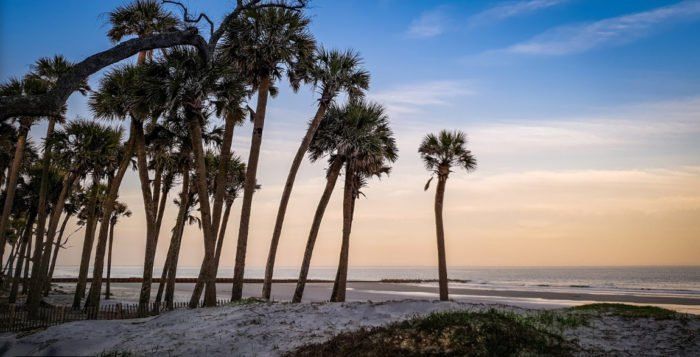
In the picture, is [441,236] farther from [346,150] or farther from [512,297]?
[512,297]

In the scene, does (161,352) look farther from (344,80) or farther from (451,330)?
(344,80)

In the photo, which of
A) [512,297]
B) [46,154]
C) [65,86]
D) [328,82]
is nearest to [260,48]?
[328,82]

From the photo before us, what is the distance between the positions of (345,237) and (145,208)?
12029 mm

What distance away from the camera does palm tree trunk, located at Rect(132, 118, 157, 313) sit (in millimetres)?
25281

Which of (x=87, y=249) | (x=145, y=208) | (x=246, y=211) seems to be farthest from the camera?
(x=87, y=249)

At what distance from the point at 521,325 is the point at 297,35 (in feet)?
62.7

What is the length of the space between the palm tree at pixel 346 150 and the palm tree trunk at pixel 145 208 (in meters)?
8.72

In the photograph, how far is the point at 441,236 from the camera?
29.4 m

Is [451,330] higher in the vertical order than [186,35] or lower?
lower

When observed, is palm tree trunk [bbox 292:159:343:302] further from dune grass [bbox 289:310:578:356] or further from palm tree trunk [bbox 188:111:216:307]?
dune grass [bbox 289:310:578:356]

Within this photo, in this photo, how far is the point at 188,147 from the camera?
28547 mm

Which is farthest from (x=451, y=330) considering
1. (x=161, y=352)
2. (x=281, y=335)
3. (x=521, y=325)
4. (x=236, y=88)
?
(x=236, y=88)

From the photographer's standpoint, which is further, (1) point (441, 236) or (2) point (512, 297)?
(2) point (512, 297)

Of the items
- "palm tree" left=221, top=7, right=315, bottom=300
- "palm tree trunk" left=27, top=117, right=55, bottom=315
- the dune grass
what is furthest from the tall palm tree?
the dune grass
